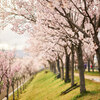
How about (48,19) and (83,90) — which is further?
(83,90)

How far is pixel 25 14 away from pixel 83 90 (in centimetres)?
819

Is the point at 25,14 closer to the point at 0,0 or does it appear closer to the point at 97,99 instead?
the point at 0,0

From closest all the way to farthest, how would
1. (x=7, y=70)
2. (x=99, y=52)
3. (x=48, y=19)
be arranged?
(x=99, y=52), (x=48, y=19), (x=7, y=70)

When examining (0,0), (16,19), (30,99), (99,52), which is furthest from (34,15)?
(30,99)

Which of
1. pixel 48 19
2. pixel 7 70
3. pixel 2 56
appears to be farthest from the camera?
pixel 2 56

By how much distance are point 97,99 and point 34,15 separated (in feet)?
26.1

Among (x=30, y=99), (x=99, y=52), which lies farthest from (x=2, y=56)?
(x=99, y=52)

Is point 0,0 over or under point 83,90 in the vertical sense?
over

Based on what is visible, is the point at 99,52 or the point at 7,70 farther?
the point at 7,70

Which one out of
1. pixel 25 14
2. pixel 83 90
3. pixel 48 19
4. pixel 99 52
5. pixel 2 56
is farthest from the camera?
pixel 2 56

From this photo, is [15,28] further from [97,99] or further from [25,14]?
[97,99]

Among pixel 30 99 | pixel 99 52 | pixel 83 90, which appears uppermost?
pixel 99 52

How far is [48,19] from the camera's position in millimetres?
9859

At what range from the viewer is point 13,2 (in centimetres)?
1030
